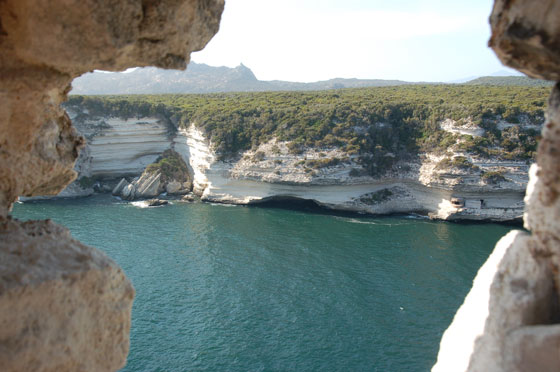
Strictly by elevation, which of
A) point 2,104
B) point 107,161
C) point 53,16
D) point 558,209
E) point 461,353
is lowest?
point 107,161

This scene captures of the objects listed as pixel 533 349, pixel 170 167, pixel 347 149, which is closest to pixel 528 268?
pixel 533 349

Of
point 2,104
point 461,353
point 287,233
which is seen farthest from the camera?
point 287,233

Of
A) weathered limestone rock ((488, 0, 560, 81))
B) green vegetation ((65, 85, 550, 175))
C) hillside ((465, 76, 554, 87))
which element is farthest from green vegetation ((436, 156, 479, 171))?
hillside ((465, 76, 554, 87))

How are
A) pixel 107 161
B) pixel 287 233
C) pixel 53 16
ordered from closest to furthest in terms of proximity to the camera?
pixel 53 16, pixel 287 233, pixel 107 161

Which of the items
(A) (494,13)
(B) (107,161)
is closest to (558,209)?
(A) (494,13)

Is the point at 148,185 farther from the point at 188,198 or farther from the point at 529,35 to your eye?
the point at 529,35

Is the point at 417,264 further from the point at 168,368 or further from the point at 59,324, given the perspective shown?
the point at 59,324

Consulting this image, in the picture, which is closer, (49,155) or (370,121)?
(49,155)
